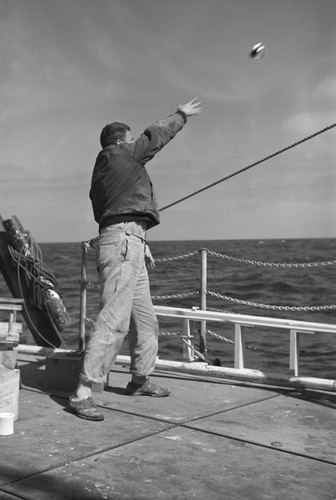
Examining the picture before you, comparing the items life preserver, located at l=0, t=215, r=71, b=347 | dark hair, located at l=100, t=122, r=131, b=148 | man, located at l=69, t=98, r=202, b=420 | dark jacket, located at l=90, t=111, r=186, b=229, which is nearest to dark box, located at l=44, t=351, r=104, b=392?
man, located at l=69, t=98, r=202, b=420

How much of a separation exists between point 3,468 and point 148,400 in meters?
1.81

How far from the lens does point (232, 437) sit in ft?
13.5

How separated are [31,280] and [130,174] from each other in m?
2.57

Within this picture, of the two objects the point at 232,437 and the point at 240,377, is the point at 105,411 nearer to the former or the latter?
the point at 232,437

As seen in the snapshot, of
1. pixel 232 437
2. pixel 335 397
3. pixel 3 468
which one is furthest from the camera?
pixel 335 397

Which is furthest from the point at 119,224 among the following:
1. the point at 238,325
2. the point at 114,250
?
the point at 238,325

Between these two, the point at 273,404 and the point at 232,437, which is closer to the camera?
the point at 232,437

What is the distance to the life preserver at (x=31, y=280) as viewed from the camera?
686 centimetres

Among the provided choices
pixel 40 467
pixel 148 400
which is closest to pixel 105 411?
pixel 148 400

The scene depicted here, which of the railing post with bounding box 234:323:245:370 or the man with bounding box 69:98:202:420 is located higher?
the man with bounding box 69:98:202:420

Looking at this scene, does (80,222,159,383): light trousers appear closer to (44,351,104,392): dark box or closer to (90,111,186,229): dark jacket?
(90,111,186,229): dark jacket

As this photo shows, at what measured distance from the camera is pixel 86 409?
4.46 metres

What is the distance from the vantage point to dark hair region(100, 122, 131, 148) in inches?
194

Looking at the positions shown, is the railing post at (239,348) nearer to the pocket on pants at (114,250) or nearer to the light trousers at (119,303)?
the light trousers at (119,303)
